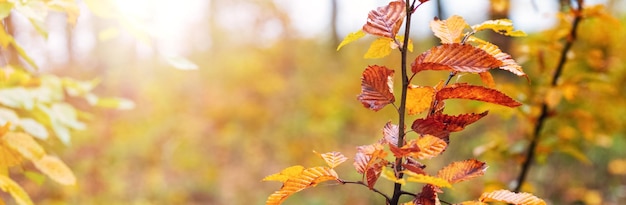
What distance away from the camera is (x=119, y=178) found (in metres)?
5.16

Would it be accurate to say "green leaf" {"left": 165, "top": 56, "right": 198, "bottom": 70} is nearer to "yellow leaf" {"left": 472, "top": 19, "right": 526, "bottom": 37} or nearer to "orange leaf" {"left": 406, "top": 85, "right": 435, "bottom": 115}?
"orange leaf" {"left": 406, "top": 85, "right": 435, "bottom": 115}

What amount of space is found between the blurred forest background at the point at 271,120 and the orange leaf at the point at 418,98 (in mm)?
1135

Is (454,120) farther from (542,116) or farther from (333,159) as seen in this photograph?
(542,116)

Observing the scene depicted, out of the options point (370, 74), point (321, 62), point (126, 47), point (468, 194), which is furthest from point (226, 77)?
point (370, 74)

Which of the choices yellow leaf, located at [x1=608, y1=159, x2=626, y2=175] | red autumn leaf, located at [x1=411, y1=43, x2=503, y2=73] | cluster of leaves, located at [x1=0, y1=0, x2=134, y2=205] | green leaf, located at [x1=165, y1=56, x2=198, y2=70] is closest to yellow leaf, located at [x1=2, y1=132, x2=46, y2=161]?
cluster of leaves, located at [x1=0, y1=0, x2=134, y2=205]

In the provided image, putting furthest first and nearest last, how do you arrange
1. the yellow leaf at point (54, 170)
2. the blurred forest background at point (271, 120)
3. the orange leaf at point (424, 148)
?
the blurred forest background at point (271, 120) < the yellow leaf at point (54, 170) < the orange leaf at point (424, 148)

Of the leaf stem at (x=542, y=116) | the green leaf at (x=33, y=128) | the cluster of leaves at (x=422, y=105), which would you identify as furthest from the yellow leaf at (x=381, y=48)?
the leaf stem at (x=542, y=116)

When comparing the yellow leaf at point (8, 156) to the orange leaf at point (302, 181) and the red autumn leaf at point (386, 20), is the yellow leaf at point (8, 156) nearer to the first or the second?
the orange leaf at point (302, 181)

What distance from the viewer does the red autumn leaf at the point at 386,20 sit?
2.72ft

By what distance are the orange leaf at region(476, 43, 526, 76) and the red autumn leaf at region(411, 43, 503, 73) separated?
0.02 m

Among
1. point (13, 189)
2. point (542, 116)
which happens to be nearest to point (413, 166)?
point (13, 189)

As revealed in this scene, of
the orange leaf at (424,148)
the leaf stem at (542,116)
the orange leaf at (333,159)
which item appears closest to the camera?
the orange leaf at (424,148)

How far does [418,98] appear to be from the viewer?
88 cm

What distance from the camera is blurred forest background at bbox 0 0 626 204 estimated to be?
168 inches
